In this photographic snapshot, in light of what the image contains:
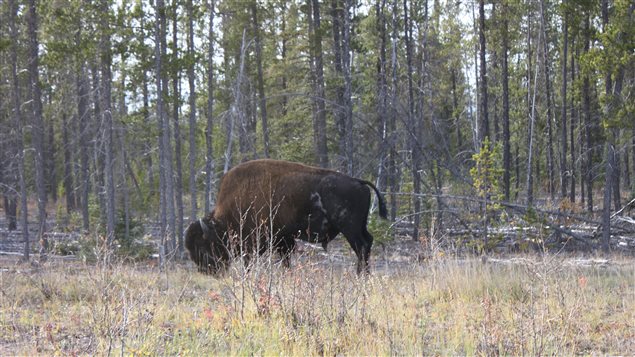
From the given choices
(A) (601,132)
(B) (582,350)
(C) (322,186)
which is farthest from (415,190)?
(B) (582,350)

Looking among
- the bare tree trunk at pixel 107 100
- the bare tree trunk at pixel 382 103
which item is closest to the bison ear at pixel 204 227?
the bare tree trunk at pixel 382 103

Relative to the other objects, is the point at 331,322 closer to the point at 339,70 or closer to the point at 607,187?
the point at 607,187

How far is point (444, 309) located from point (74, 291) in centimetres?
484

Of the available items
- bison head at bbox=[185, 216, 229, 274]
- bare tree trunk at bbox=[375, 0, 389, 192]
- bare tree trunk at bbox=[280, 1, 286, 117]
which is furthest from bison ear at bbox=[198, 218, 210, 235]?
bare tree trunk at bbox=[280, 1, 286, 117]

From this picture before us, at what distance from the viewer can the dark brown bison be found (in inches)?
379

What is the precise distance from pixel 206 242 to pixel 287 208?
5.08 feet

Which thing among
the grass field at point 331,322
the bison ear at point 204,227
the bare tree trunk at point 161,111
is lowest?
the grass field at point 331,322

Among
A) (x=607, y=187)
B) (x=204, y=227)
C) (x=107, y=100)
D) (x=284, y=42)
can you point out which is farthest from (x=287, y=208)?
(x=284, y=42)

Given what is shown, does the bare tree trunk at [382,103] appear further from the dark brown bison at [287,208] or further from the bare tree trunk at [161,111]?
the dark brown bison at [287,208]

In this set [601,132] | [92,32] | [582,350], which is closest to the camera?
[582,350]

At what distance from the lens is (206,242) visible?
10.2 meters

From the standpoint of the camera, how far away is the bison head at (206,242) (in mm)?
10133

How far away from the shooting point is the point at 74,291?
808cm

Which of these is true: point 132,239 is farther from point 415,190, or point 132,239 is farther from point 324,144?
point 415,190
